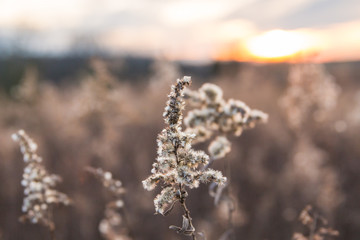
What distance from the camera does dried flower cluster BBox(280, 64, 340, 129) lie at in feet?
17.1

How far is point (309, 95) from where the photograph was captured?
5254 mm

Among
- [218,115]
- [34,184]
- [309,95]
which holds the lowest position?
[34,184]

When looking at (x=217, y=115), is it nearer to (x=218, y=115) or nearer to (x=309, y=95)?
(x=218, y=115)

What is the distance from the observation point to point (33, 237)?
5.50 metres

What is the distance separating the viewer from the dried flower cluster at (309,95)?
5.22 metres

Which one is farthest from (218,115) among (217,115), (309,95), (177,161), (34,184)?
(309,95)

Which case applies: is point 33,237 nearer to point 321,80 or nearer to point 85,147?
point 85,147

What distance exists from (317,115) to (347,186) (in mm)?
2073

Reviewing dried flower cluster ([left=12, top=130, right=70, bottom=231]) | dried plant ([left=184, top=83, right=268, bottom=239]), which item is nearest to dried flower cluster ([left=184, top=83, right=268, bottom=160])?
Result: dried plant ([left=184, top=83, right=268, bottom=239])

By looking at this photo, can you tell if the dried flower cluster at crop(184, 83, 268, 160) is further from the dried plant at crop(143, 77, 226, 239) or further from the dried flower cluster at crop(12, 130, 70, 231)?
the dried flower cluster at crop(12, 130, 70, 231)

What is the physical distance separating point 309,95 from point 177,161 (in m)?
4.67

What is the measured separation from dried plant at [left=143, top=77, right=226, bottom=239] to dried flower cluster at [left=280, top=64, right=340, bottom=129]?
4322 mm

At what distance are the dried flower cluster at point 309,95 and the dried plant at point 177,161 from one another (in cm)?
432

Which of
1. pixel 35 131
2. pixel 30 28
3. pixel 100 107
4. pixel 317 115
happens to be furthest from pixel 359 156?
pixel 30 28
